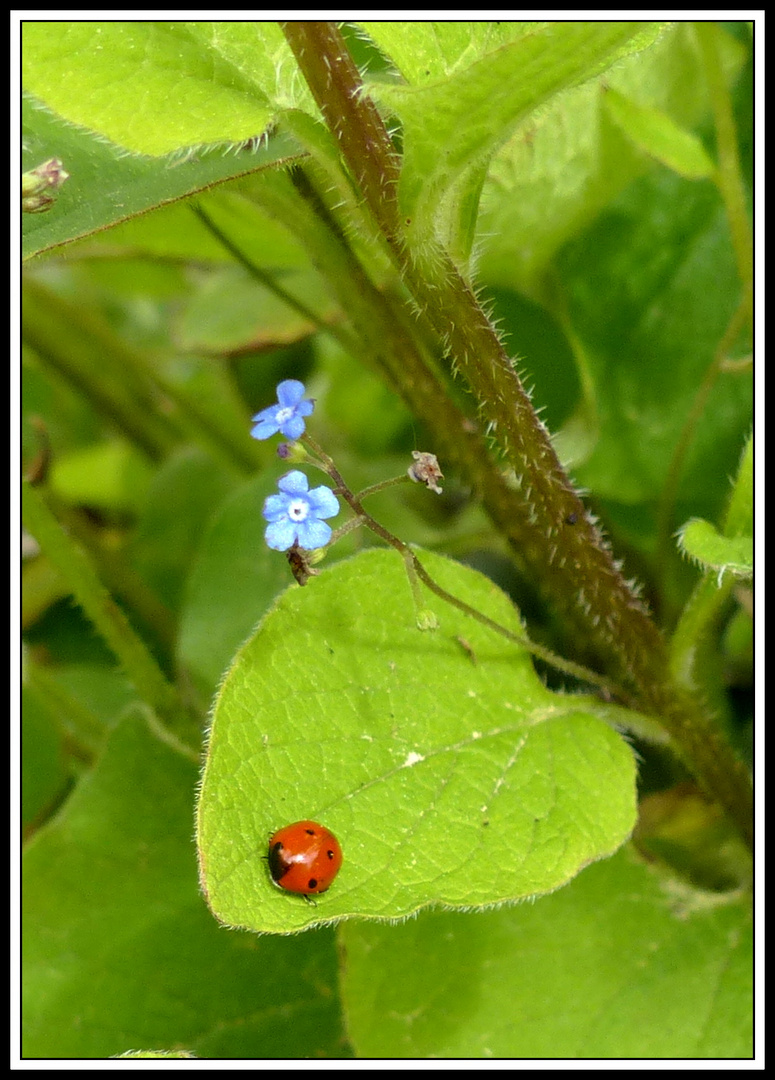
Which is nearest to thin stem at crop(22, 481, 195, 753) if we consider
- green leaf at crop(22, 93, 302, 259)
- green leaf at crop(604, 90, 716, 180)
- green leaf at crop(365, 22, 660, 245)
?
green leaf at crop(22, 93, 302, 259)

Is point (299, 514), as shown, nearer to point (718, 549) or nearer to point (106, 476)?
→ point (718, 549)

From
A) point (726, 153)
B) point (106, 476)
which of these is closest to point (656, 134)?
point (726, 153)

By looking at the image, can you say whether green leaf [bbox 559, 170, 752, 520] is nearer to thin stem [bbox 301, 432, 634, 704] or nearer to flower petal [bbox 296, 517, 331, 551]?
thin stem [bbox 301, 432, 634, 704]

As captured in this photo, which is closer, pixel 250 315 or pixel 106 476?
pixel 250 315

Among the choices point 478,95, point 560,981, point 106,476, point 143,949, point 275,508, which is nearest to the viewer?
point 478,95

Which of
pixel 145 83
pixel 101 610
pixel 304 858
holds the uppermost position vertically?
pixel 145 83

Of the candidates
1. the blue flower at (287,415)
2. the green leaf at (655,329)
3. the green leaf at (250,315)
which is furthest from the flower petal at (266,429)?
the green leaf at (655,329)

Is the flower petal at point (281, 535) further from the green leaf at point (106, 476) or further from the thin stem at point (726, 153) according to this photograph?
the green leaf at point (106, 476)

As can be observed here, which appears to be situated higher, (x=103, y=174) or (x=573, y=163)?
(x=103, y=174)
